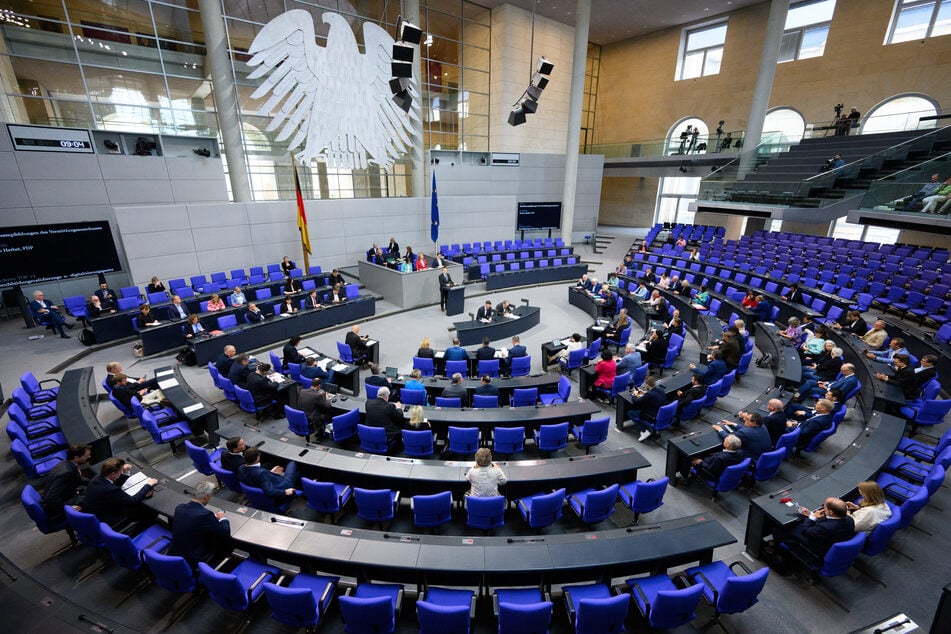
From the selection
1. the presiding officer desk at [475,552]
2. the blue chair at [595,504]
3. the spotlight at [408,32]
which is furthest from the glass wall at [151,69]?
the blue chair at [595,504]

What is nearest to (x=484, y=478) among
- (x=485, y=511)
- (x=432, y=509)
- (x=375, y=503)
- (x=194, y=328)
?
(x=485, y=511)

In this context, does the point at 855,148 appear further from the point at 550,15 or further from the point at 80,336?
the point at 80,336

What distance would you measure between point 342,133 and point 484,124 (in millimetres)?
8561

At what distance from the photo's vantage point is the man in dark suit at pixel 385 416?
6312 millimetres

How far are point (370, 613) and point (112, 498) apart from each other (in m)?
3.19

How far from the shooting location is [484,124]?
22719mm

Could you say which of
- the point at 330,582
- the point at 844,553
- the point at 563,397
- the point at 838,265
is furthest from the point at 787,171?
the point at 330,582

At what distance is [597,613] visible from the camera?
3.59 meters

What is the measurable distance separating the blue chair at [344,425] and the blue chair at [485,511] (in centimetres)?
263

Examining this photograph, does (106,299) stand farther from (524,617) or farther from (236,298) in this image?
(524,617)

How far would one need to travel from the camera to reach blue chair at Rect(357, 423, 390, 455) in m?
6.24

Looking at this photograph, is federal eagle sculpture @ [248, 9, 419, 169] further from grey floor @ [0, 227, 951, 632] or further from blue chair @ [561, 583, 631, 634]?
blue chair @ [561, 583, 631, 634]

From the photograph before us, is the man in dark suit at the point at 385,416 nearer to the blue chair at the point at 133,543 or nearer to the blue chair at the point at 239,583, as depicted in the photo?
the blue chair at the point at 239,583

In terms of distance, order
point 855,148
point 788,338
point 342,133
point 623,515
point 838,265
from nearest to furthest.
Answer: point 623,515 → point 788,338 → point 838,265 → point 342,133 → point 855,148
